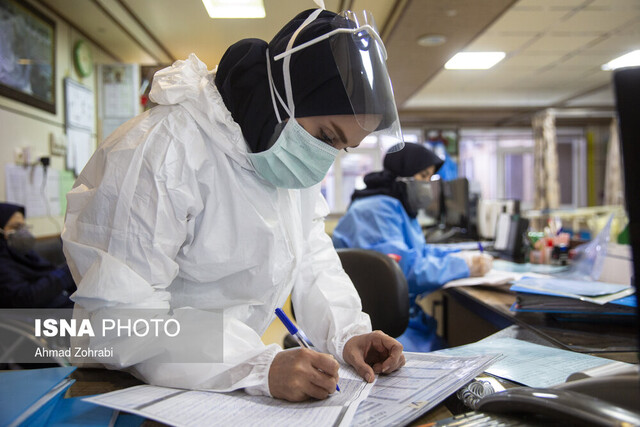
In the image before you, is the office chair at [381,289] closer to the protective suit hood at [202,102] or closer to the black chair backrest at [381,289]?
the black chair backrest at [381,289]

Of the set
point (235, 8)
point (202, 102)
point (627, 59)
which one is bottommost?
point (202, 102)

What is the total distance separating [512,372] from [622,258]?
1.18 m

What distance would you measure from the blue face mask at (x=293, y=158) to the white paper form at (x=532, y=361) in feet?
1.57

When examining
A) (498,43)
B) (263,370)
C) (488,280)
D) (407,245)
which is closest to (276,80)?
(263,370)

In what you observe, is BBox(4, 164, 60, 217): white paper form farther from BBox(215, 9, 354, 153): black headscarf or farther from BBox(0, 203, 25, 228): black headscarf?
BBox(215, 9, 354, 153): black headscarf

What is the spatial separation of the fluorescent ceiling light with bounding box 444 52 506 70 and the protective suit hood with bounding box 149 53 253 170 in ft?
15.3

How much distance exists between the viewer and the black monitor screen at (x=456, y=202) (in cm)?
336

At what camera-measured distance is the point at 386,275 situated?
4.81 ft

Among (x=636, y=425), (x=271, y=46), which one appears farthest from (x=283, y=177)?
(x=636, y=425)

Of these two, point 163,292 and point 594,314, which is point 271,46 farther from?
point 594,314

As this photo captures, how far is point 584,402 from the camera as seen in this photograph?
1.57 feet

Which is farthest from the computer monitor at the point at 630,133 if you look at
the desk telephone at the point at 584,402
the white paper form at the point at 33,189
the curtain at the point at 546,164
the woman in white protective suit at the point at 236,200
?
the curtain at the point at 546,164

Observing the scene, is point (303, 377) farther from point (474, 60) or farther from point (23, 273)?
point (474, 60)

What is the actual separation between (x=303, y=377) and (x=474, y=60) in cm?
547
